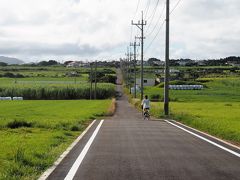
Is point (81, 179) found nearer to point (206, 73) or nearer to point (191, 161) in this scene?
point (191, 161)

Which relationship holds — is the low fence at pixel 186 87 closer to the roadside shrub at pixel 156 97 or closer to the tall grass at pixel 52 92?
the tall grass at pixel 52 92

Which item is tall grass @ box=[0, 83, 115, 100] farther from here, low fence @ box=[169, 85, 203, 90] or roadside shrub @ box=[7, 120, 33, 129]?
roadside shrub @ box=[7, 120, 33, 129]

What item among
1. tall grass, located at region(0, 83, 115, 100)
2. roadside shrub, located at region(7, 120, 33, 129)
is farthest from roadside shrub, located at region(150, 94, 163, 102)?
roadside shrub, located at region(7, 120, 33, 129)

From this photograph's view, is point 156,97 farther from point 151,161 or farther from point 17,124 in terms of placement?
point 151,161

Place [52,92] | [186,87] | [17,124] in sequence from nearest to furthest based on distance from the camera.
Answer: [17,124]
[52,92]
[186,87]

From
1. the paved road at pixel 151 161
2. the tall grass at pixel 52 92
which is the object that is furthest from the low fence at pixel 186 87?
the paved road at pixel 151 161

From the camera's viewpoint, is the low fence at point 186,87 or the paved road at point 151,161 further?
the low fence at point 186,87

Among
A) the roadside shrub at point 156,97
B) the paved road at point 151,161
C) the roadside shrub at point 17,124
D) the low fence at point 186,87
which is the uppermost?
the low fence at point 186,87

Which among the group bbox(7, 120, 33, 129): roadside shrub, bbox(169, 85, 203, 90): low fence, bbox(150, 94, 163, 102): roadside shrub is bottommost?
bbox(150, 94, 163, 102): roadside shrub

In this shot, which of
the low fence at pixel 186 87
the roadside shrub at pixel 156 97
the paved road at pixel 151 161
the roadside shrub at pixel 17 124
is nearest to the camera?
the paved road at pixel 151 161

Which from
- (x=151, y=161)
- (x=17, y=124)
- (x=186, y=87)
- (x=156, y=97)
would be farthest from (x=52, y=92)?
(x=151, y=161)

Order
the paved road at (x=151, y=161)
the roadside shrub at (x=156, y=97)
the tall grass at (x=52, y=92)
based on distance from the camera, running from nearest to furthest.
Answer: the paved road at (x=151, y=161) < the roadside shrub at (x=156, y=97) < the tall grass at (x=52, y=92)

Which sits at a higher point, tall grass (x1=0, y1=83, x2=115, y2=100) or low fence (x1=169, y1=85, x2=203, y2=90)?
low fence (x1=169, y1=85, x2=203, y2=90)

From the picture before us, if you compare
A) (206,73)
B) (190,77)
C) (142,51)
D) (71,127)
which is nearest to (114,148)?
(71,127)
